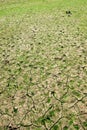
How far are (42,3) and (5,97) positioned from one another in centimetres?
988

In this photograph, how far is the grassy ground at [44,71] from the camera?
18.5 ft

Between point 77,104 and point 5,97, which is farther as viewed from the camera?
point 5,97

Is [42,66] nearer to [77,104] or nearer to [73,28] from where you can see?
[77,104]

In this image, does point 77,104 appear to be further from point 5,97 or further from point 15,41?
point 15,41

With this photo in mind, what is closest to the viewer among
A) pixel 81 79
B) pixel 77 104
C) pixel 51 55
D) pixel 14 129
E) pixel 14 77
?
pixel 14 129

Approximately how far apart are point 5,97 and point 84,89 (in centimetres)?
243

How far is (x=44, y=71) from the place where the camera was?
7434 mm

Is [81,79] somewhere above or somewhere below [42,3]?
below

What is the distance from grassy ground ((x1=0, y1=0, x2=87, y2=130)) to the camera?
5.62 metres

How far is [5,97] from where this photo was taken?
6594 millimetres

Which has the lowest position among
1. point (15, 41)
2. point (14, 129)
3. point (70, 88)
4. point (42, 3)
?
point (14, 129)

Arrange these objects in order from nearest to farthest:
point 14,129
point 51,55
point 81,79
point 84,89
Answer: point 14,129
point 84,89
point 81,79
point 51,55

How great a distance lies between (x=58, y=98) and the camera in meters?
6.16

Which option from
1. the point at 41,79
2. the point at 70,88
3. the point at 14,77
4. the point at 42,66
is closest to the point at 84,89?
the point at 70,88
